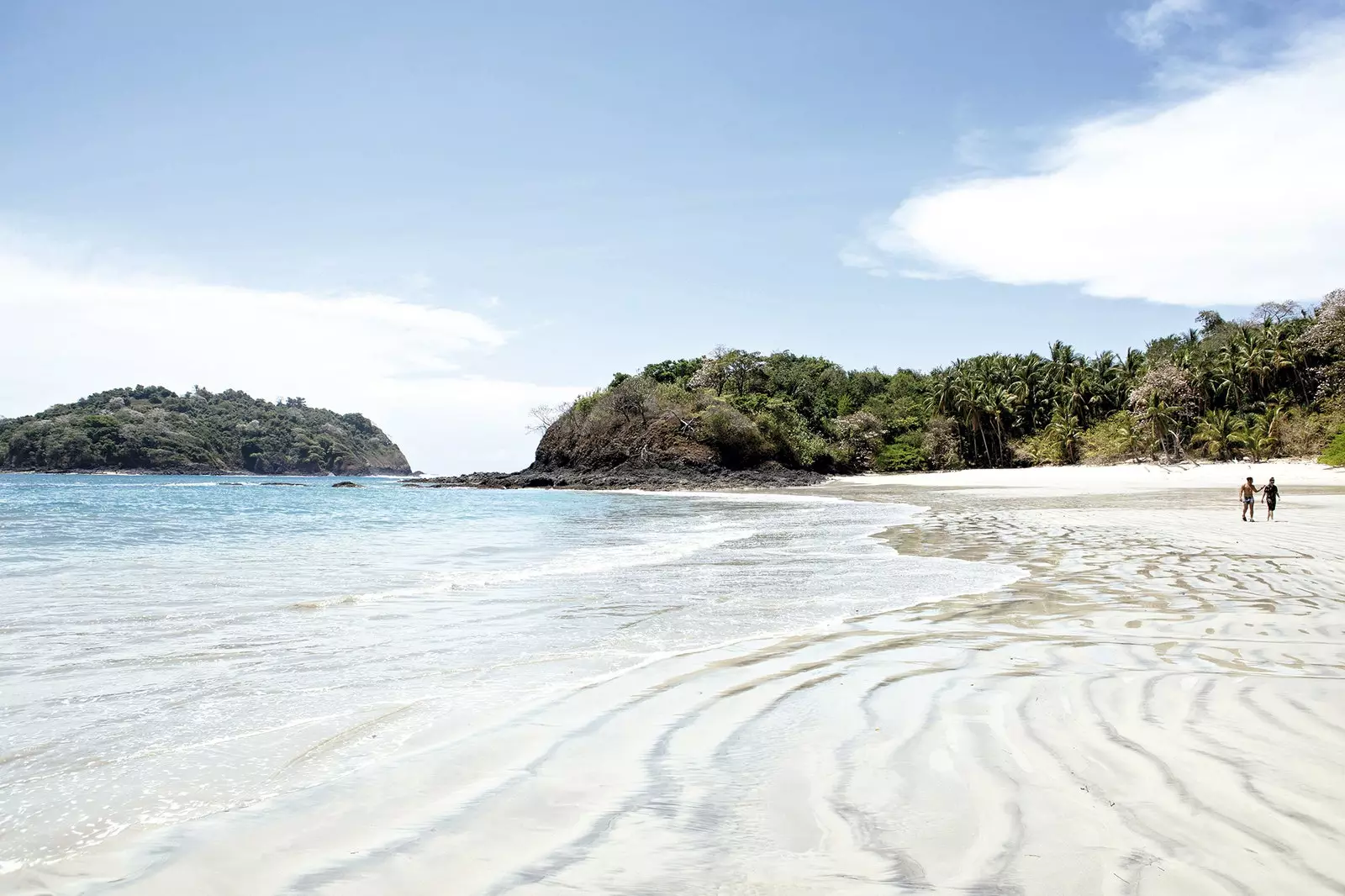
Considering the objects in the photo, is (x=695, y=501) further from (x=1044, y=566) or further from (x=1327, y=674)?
(x=1327, y=674)

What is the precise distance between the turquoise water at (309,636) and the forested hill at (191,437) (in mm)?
105530

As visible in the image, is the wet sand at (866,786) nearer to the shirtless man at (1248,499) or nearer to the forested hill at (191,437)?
the shirtless man at (1248,499)

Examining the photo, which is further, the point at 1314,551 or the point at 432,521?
the point at 432,521

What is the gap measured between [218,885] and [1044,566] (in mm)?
10136

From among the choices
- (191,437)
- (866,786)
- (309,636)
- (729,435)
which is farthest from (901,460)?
(191,437)

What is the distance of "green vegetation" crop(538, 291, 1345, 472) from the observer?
1976 inches

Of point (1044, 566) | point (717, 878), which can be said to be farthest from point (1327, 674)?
point (1044, 566)

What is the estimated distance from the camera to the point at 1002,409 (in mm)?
63906

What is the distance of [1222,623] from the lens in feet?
20.5

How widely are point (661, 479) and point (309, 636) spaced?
42.0 meters

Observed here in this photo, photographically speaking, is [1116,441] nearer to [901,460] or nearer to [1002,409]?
[1002,409]

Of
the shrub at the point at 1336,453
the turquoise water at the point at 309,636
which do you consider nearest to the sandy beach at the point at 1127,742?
the turquoise water at the point at 309,636

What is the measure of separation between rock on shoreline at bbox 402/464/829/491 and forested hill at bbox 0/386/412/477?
242 feet

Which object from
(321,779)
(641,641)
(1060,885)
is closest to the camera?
(1060,885)
